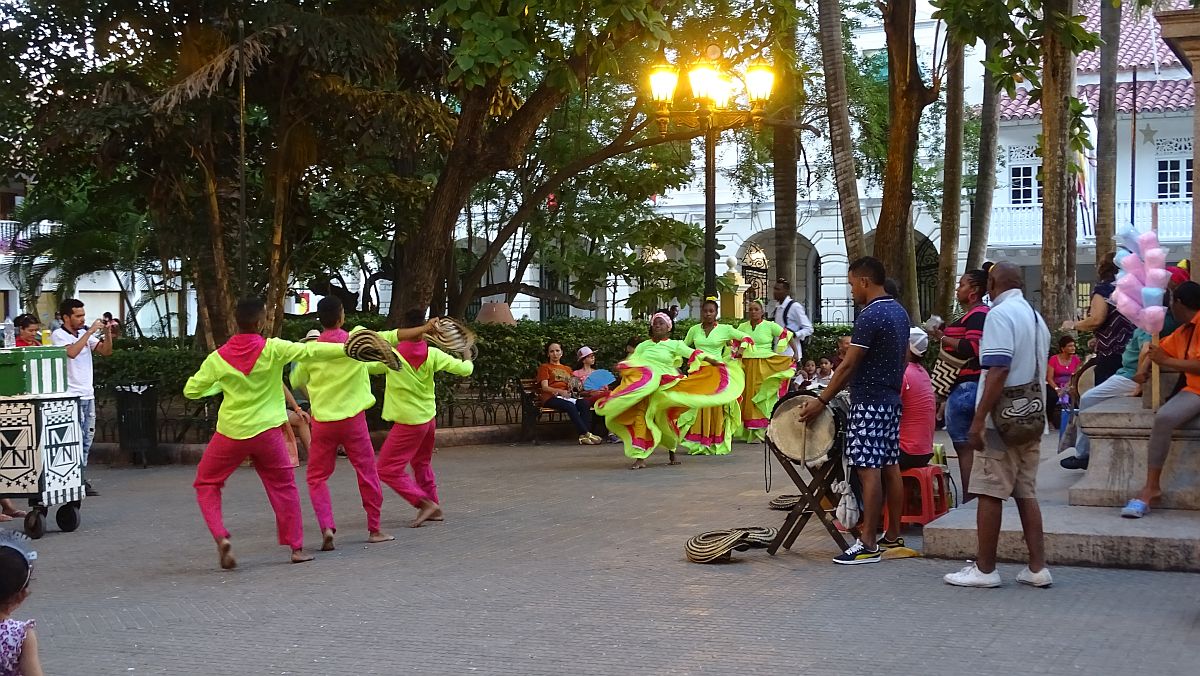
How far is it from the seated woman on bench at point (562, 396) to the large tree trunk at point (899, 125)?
14.6 feet

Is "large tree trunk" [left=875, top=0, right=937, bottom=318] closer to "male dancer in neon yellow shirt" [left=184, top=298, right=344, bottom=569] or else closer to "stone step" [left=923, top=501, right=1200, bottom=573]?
"stone step" [left=923, top=501, right=1200, bottom=573]

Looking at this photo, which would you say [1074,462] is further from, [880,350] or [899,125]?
[899,125]

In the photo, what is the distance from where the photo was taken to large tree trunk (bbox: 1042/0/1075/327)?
51.0ft

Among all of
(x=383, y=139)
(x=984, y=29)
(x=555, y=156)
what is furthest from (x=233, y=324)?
(x=984, y=29)

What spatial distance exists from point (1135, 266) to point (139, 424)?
469 inches

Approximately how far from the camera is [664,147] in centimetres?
2511

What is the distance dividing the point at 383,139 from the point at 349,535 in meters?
9.23

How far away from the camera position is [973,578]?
7535mm

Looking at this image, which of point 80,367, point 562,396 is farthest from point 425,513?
point 562,396

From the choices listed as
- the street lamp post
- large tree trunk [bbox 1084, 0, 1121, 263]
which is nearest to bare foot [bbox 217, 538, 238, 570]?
the street lamp post

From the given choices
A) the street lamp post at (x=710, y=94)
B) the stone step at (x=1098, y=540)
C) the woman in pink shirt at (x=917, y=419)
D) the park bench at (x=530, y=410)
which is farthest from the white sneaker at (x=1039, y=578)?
the park bench at (x=530, y=410)

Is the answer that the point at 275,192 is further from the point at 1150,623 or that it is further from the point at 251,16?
the point at 1150,623

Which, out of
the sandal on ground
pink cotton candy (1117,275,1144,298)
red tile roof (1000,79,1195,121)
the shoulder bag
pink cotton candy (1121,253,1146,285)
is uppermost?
red tile roof (1000,79,1195,121)

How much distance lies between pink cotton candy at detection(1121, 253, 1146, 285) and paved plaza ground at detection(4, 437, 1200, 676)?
2.26 m
